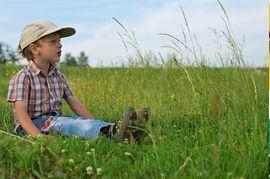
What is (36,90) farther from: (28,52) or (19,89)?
(28,52)

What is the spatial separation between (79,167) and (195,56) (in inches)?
65.2

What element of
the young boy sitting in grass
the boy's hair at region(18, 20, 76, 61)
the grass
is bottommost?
the grass

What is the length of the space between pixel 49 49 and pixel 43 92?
1.09 feet

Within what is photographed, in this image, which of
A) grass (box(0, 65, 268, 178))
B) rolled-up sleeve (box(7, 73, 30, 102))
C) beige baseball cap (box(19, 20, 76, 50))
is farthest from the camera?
beige baseball cap (box(19, 20, 76, 50))

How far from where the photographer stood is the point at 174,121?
416 centimetres

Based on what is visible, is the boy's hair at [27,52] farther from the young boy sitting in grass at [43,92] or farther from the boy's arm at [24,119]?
the boy's arm at [24,119]

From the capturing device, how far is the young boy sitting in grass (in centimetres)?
369

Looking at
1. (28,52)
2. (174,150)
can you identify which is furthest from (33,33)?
(174,150)

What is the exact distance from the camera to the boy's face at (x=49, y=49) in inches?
158

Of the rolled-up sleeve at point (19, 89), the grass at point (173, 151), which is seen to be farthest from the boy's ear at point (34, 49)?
the grass at point (173, 151)

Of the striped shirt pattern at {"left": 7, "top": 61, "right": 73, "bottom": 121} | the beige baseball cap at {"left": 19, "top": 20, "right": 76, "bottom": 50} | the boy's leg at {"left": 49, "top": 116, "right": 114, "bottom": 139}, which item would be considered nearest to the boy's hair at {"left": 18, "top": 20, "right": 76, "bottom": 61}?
the beige baseball cap at {"left": 19, "top": 20, "right": 76, "bottom": 50}

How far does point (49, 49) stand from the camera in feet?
13.2

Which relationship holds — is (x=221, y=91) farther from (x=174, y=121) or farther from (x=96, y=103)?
(x=96, y=103)

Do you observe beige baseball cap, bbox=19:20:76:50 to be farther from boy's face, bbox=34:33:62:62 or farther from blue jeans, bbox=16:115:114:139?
blue jeans, bbox=16:115:114:139
